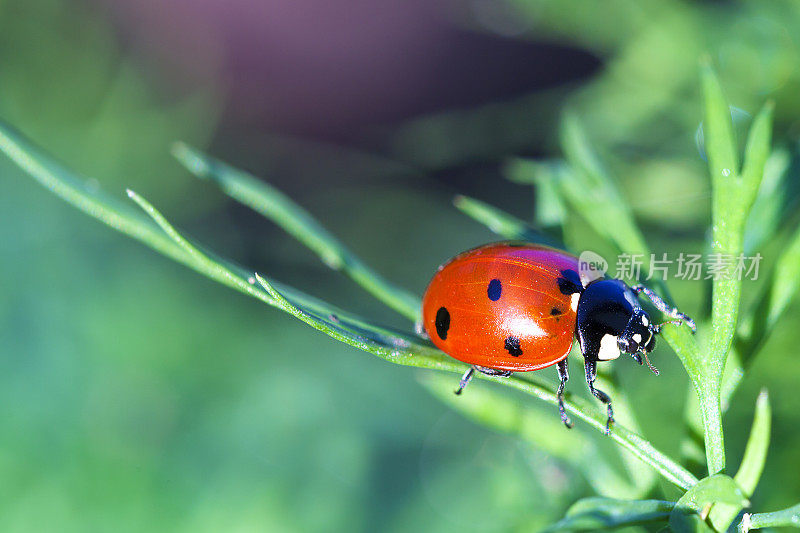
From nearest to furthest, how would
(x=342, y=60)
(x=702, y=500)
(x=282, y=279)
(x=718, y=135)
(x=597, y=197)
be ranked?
1. (x=702, y=500)
2. (x=718, y=135)
3. (x=597, y=197)
4. (x=282, y=279)
5. (x=342, y=60)

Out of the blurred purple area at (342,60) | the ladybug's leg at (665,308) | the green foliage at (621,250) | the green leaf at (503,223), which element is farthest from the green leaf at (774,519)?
the blurred purple area at (342,60)

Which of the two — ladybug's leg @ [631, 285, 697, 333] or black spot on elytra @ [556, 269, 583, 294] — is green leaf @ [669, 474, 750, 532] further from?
black spot on elytra @ [556, 269, 583, 294]

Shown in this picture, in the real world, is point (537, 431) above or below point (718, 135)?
below

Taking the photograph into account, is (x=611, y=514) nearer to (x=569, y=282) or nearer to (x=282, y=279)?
(x=569, y=282)

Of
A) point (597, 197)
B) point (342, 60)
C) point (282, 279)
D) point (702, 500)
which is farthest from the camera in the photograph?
point (342, 60)

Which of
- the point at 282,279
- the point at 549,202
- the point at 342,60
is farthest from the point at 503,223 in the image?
the point at 342,60

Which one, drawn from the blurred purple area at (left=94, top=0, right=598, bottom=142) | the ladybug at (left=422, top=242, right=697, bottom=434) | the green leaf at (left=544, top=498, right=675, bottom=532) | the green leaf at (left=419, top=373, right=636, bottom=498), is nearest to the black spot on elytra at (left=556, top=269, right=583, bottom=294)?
the ladybug at (left=422, top=242, right=697, bottom=434)
